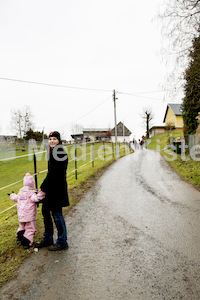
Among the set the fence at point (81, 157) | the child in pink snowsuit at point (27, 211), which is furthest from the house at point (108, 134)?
the child in pink snowsuit at point (27, 211)

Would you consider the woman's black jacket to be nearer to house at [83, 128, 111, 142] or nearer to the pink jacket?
the pink jacket

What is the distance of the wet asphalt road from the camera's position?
2617 millimetres

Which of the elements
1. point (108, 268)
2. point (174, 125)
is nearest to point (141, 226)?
point (108, 268)

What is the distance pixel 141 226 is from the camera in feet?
15.1

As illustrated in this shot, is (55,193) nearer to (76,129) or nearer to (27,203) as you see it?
(27,203)

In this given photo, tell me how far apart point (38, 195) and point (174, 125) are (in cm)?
5013

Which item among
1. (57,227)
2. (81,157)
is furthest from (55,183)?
(81,157)

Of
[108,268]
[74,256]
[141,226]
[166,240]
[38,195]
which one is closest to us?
[108,268]

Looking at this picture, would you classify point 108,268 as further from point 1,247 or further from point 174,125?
point 174,125

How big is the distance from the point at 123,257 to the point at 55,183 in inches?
61.9

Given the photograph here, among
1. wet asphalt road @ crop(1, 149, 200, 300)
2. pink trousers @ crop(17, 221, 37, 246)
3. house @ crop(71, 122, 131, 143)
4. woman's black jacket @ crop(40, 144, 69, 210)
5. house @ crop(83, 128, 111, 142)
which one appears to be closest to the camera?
wet asphalt road @ crop(1, 149, 200, 300)

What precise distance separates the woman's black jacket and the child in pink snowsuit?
15 centimetres

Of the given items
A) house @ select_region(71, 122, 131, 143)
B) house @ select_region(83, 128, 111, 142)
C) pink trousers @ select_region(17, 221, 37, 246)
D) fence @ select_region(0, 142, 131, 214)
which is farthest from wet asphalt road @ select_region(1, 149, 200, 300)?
house @ select_region(83, 128, 111, 142)

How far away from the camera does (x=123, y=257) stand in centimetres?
338
